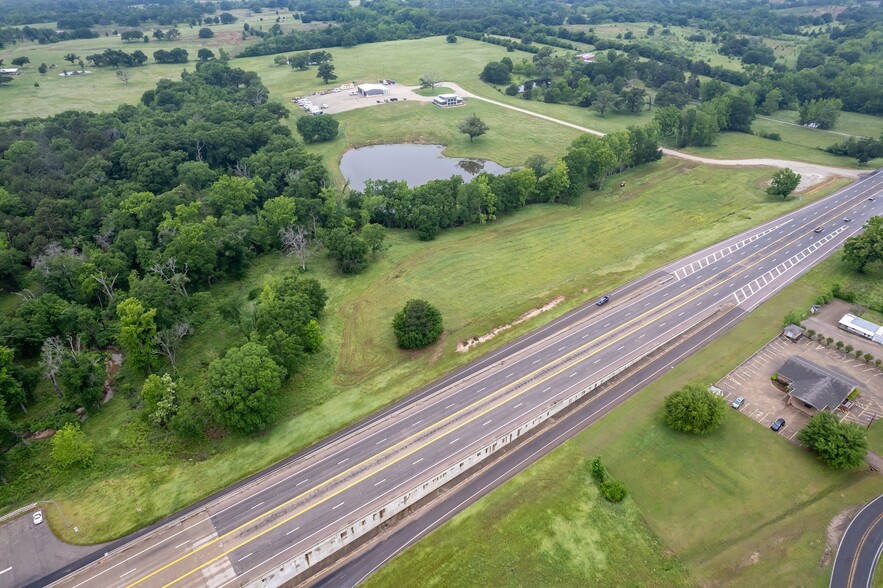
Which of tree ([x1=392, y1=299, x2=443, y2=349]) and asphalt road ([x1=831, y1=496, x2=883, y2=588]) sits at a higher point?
tree ([x1=392, y1=299, x2=443, y2=349])

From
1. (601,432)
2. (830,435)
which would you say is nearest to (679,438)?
(601,432)

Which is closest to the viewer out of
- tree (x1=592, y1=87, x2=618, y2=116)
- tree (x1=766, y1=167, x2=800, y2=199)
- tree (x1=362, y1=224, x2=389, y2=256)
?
tree (x1=362, y1=224, x2=389, y2=256)

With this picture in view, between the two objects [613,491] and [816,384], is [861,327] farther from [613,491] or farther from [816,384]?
[613,491]

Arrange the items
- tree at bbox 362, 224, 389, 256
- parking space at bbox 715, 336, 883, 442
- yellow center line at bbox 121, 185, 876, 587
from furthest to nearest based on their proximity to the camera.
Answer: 1. tree at bbox 362, 224, 389, 256
2. parking space at bbox 715, 336, 883, 442
3. yellow center line at bbox 121, 185, 876, 587

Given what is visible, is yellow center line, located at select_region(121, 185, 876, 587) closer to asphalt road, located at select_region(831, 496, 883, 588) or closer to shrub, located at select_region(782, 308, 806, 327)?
shrub, located at select_region(782, 308, 806, 327)

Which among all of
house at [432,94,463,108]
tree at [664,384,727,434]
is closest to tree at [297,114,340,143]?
house at [432,94,463,108]

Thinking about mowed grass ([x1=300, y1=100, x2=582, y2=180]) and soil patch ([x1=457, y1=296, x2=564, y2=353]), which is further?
mowed grass ([x1=300, y1=100, x2=582, y2=180])

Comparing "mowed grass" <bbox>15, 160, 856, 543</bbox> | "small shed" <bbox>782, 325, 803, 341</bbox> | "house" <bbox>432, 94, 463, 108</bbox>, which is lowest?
A: "mowed grass" <bbox>15, 160, 856, 543</bbox>

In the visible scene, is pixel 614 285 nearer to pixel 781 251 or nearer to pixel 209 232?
pixel 781 251
